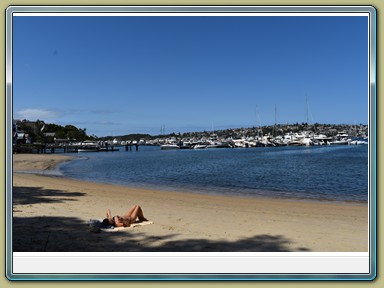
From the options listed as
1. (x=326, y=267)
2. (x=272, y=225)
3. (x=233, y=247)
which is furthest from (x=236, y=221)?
(x=326, y=267)

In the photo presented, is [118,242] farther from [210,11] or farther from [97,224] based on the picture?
[210,11]

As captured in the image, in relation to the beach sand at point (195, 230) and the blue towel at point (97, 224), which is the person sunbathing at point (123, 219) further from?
the beach sand at point (195, 230)

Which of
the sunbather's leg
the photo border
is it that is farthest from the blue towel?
the photo border

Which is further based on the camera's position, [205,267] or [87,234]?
[87,234]

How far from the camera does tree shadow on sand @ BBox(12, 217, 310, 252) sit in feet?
16.9

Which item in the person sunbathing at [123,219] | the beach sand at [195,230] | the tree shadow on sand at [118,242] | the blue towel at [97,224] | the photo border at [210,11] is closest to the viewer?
the photo border at [210,11]

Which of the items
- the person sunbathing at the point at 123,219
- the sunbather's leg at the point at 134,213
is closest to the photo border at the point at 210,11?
the person sunbathing at the point at 123,219

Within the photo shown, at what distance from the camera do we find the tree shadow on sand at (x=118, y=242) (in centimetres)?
515

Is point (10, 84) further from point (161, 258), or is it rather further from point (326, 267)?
point (326, 267)

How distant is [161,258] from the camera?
4.08 meters

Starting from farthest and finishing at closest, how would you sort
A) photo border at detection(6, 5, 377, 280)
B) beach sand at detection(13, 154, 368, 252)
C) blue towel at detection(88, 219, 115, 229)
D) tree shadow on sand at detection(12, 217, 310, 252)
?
blue towel at detection(88, 219, 115, 229), beach sand at detection(13, 154, 368, 252), tree shadow on sand at detection(12, 217, 310, 252), photo border at detection(6, 5, 377, 280)

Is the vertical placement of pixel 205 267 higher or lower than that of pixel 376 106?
lower

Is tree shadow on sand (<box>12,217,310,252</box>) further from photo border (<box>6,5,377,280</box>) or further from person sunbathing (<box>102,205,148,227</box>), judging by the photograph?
photo border (<box>6,5,377,280</box>)

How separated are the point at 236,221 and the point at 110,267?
172 inches
